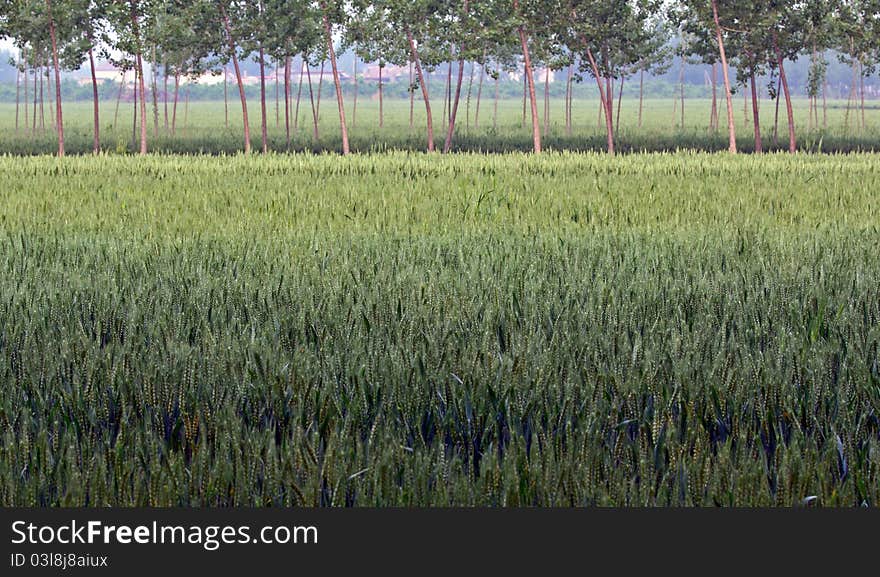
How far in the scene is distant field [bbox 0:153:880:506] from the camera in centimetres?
289

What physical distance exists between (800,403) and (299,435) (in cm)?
175

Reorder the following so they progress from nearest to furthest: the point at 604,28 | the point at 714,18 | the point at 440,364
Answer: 1. the point at 440,364
2. the point at 714,18
3. the point at 604,28

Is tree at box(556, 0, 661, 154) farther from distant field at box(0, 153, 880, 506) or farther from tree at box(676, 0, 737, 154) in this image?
distant field at box(0, 153, 880, 506)

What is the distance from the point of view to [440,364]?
13.2ft

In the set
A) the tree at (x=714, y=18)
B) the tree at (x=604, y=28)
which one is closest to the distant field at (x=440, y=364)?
the tree at (x=714, y=18)

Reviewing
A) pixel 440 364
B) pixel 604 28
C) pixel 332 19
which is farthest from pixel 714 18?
pixel 440 364

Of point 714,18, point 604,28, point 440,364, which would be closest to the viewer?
point 440,364

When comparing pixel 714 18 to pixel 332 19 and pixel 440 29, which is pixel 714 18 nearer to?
pixel 440 29

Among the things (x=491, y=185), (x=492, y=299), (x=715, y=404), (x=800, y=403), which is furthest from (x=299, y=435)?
(x=491, y=185)

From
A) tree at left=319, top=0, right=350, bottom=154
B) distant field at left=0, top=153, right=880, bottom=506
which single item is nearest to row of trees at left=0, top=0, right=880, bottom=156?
tree at left=319, top=0, right=350, bottom=154

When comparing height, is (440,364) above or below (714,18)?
below

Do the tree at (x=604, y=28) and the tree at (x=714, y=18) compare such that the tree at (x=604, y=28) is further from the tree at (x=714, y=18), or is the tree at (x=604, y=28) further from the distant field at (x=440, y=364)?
the distant field at (x=440, y=364)

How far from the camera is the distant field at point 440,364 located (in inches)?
114

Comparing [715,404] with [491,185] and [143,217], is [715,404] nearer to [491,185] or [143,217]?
[143,217]
